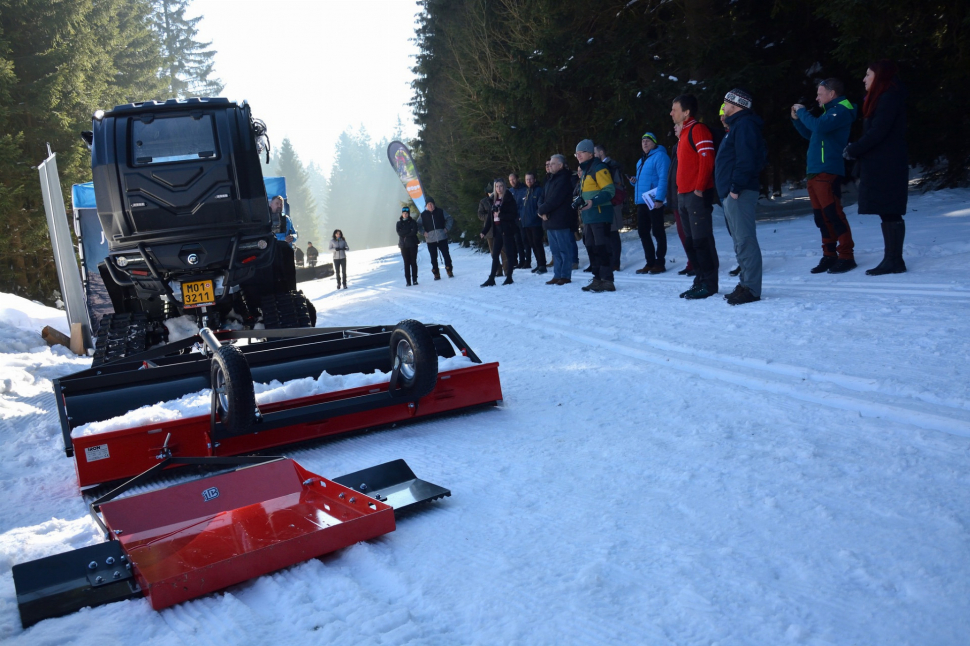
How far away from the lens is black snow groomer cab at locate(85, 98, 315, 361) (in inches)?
250

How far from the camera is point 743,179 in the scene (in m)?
6.54

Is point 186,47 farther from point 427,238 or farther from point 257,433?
point 257,433

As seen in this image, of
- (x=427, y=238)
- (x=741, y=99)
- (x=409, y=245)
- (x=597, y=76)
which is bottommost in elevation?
(x=409, y=245)

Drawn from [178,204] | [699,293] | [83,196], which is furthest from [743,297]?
[83,196]

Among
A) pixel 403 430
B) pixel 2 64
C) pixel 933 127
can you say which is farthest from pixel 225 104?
pixel 2 64

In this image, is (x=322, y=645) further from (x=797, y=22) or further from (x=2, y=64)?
(x=2, y=64)

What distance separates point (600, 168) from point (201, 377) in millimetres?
6403

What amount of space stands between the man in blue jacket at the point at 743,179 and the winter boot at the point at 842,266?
1.25 meters

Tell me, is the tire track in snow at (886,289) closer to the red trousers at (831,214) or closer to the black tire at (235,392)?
the red trousers at (831,214)

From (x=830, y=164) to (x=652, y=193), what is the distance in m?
2.45

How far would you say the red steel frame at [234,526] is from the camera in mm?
2344

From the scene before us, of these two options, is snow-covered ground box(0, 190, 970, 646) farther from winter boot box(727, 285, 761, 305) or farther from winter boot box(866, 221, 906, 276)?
winter boot box(866, 221, 906, 276)

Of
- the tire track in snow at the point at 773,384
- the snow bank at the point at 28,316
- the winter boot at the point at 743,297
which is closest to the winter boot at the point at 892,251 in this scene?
the winter boot at the point at 743,297

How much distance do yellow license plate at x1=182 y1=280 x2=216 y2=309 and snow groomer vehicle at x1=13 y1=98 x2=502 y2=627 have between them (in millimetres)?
12
